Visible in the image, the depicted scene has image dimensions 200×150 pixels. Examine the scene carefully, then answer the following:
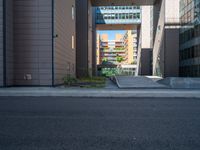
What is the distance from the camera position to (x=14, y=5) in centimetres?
2298

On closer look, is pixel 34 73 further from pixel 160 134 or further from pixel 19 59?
pixel 160 134

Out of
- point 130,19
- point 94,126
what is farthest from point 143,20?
point 94,126

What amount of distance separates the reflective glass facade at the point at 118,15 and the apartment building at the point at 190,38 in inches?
1019

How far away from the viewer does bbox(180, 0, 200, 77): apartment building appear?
34.5 m

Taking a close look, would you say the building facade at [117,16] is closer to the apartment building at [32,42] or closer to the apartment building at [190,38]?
the apartment building at [190,38]

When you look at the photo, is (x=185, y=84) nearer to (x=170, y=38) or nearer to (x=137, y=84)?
(x=137, y=84)

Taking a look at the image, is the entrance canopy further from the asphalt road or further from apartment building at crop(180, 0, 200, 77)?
the asphalt road

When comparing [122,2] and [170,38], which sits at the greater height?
[122,2]

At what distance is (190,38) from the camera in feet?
120

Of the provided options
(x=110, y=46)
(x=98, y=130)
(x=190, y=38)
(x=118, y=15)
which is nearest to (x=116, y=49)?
(x=110, y=46)

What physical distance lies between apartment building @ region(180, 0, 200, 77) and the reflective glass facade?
84.9 ft

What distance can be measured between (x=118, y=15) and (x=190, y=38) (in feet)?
107

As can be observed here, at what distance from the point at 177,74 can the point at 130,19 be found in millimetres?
30204

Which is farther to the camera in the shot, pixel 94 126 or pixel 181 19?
pixel 181 19
